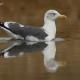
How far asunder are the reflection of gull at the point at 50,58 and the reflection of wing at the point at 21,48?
0.14 meters

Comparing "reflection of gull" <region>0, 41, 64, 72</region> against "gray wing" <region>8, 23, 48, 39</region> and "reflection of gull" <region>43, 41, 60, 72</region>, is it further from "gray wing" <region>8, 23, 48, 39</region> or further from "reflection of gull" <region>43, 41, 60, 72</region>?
"gray wing" <region>8, 23, 48, 39</region>

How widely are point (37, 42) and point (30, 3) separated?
25.4ft

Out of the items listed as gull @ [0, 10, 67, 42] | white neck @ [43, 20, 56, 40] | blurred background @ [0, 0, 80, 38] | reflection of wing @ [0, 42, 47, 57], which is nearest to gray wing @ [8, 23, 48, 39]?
gull @ [0, 10, 67, 42]

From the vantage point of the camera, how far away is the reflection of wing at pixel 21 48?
11516 mm

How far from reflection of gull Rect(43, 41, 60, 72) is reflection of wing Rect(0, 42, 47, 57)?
0.14 meters

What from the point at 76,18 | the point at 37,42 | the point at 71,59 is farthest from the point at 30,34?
the point at 76,18

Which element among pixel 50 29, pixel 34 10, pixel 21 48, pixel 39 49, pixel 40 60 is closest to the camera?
pixel 40 60

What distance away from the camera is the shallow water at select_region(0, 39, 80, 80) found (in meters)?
9.64

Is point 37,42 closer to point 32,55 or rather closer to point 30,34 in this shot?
point 30,34

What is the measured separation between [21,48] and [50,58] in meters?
1.23

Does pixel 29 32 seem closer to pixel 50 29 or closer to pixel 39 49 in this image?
pixel 50 29

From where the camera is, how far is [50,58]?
36.2 ft

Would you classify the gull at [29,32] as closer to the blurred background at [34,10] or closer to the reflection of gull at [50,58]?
the reflection of gull at [50,58]

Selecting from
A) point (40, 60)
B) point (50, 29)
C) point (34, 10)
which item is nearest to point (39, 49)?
point (40, 60)
